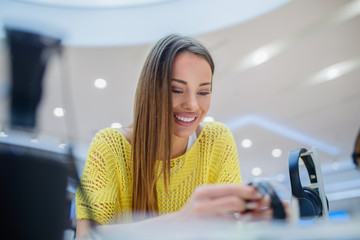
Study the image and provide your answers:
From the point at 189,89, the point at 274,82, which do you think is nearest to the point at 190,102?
the point at 189,89

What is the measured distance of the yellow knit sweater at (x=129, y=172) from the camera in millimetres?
663

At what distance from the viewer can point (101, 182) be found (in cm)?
69

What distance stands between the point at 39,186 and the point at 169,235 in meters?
0.12

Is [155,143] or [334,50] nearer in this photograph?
[155,143]

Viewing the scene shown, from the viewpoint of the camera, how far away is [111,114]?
479 centimetres

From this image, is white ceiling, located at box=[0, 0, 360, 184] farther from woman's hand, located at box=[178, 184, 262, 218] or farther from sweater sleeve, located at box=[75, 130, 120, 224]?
woman's hand, located at box=[178, 184, 262, 218]

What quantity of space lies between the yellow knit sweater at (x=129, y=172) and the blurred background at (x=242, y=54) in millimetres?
1804

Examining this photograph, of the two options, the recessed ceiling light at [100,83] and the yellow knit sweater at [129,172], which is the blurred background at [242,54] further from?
the yellow knit sweater at [129,172]

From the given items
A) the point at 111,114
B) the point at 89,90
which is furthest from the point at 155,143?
the point at 111,114

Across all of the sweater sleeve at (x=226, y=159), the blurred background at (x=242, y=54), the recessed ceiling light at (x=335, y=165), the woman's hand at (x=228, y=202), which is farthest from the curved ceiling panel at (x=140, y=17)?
the recessed ceiling light at (x=335, y=165)

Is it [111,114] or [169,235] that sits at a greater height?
[111,114]

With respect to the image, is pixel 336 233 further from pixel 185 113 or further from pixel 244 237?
pixel 185 113

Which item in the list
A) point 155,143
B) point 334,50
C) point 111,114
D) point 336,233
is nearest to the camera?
point 336,233

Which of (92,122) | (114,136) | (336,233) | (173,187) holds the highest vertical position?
(92,122)
